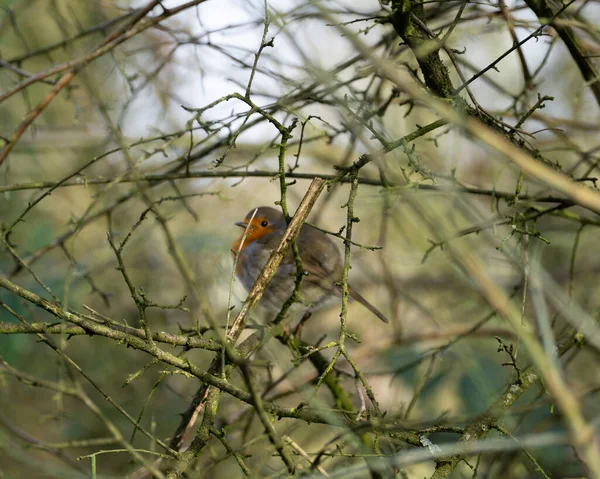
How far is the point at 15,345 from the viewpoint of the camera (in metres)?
2.38

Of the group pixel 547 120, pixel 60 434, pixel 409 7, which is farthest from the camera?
pixel 60 434

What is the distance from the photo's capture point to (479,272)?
0.83 m

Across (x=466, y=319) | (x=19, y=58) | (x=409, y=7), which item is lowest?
(x=466, y=319)

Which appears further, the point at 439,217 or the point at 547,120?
the point at 547,120

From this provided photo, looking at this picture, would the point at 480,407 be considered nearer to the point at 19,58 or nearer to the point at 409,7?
the point at 409,7

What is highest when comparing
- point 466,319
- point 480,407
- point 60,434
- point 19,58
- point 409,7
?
point 19,58

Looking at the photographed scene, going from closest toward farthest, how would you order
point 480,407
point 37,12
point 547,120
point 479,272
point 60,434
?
point 479,272
point 547,120
point 480,407
point 60,434
point 37,12

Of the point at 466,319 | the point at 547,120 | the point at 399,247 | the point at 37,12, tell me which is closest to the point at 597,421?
the point at 547,120

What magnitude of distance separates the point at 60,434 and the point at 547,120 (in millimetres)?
3645

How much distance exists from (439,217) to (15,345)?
1968 millimetres

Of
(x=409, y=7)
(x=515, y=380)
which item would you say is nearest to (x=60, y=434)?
(x=515, y=380)

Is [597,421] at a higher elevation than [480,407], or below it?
higher

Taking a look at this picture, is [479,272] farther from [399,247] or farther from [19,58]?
[399,247]

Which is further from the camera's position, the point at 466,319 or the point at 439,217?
the point at 466,319
